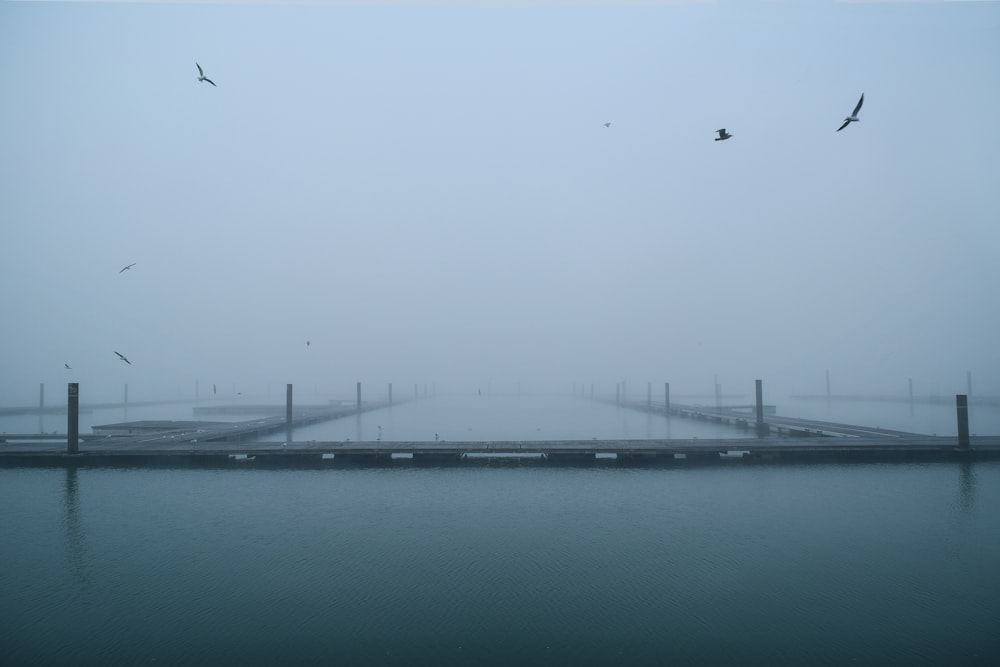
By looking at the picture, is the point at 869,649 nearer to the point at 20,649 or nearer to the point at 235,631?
the point at 235,631

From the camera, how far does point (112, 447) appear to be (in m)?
23.8

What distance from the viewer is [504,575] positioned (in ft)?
33.2

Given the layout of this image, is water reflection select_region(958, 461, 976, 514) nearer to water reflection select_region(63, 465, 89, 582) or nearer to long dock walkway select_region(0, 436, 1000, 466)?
long dock walkway select_region(0, 436, 1000, 466)

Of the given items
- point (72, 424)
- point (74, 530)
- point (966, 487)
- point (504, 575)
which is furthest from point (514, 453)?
point (72, 424)

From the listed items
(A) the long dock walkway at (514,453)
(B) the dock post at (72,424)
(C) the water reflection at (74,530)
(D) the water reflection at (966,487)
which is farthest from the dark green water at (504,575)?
(B) the dock post at (72,424)

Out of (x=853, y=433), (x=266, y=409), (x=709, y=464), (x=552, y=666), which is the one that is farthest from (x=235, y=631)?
(x=266, y=409)

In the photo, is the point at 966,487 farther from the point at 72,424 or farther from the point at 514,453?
the point at 72,424

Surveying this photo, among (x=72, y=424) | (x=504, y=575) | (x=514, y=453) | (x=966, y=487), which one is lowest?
(x=966, y=487)

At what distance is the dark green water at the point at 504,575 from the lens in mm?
7473

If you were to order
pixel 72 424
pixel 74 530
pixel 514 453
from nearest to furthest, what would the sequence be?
pixel 74 530 < pixel 72 424 < pixel 514 453

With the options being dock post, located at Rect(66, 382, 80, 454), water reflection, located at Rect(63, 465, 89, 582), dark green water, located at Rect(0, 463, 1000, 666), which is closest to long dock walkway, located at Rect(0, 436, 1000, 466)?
dock post, located at Rect(66, 382, 80, 454)

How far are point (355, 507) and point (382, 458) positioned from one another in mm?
7396

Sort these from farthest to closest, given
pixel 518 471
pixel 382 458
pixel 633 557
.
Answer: pixel 382 458 < pixel 518 471 < pixel 633 557

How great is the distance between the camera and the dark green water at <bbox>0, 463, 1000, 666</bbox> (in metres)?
7.47
